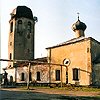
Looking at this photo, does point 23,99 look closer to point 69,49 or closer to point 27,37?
point 69,49

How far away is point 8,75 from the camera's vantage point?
35.8 meters

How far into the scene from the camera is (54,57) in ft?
98.2

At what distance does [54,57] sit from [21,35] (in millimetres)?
9087

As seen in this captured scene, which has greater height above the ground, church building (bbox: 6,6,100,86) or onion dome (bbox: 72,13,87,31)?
onion dome (bbox: 72,13,87,31)

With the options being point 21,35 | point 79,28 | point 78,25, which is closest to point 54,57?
point 79,28

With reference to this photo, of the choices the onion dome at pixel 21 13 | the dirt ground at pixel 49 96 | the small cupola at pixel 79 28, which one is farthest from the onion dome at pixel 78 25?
the dirt ground at pixel 49 96

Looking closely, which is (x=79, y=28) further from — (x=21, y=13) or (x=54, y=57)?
(x=21, y=13)

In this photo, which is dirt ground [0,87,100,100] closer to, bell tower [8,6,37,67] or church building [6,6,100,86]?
church building [6,6,100,86]

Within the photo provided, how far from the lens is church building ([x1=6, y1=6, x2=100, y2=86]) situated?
26125 millimetres

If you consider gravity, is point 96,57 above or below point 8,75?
above

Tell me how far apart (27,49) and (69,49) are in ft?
35.1

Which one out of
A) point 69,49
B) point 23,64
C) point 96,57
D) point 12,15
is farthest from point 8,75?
point 96,57

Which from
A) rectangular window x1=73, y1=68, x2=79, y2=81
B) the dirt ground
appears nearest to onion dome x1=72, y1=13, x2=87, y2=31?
rectangular window x1=73, y1=68, x2=79, y2=81

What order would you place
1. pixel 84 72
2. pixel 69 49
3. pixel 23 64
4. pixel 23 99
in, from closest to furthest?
pixel 23 99, pixel 84 72, pixel 69 49, pixel 23 64
